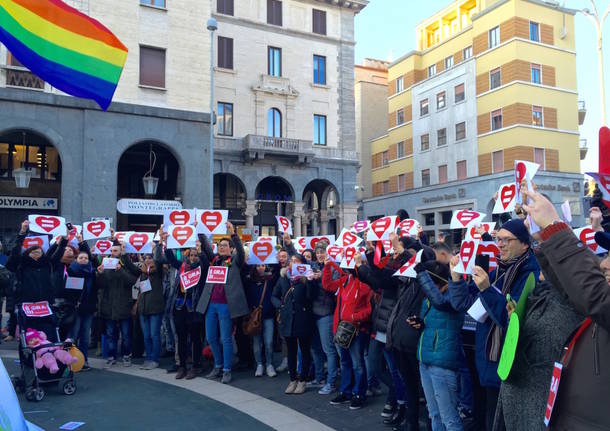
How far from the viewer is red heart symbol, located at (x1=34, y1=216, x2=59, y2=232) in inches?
384

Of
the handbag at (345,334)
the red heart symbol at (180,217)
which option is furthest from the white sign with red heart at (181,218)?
the handbag at (345,334)

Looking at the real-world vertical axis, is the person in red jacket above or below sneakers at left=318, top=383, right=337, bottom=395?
above

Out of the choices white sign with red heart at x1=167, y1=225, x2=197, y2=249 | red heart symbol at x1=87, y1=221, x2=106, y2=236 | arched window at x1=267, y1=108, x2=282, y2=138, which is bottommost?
white sign with red heart at x1=167, y1=225, x2=197, y2=249

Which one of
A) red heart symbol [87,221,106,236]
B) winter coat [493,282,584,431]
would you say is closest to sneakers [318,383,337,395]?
winter coat [493,282,584,431]

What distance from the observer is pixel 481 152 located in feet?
114

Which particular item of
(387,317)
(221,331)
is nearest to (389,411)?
(387,317)

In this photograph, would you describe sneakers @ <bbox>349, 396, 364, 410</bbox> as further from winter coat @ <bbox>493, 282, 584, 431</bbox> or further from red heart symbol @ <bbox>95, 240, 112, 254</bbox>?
red heart symbol @ <bbox>95, 240, 112, 254</bbox>

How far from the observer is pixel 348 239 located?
27.9ft

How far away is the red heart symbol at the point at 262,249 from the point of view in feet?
29.9

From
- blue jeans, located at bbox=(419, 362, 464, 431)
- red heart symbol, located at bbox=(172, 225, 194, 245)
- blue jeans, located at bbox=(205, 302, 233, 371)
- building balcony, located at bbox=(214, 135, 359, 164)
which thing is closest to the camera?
blue jeans, located at bbox=(419, 362, 464, 431)

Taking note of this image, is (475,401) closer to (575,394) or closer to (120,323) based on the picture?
(575,394)

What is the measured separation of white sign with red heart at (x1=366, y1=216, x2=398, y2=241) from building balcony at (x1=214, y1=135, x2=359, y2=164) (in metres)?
22.2

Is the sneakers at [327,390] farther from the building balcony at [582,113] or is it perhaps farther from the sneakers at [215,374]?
the building balcony at [582,113]

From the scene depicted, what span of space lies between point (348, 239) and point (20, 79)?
646 inches
